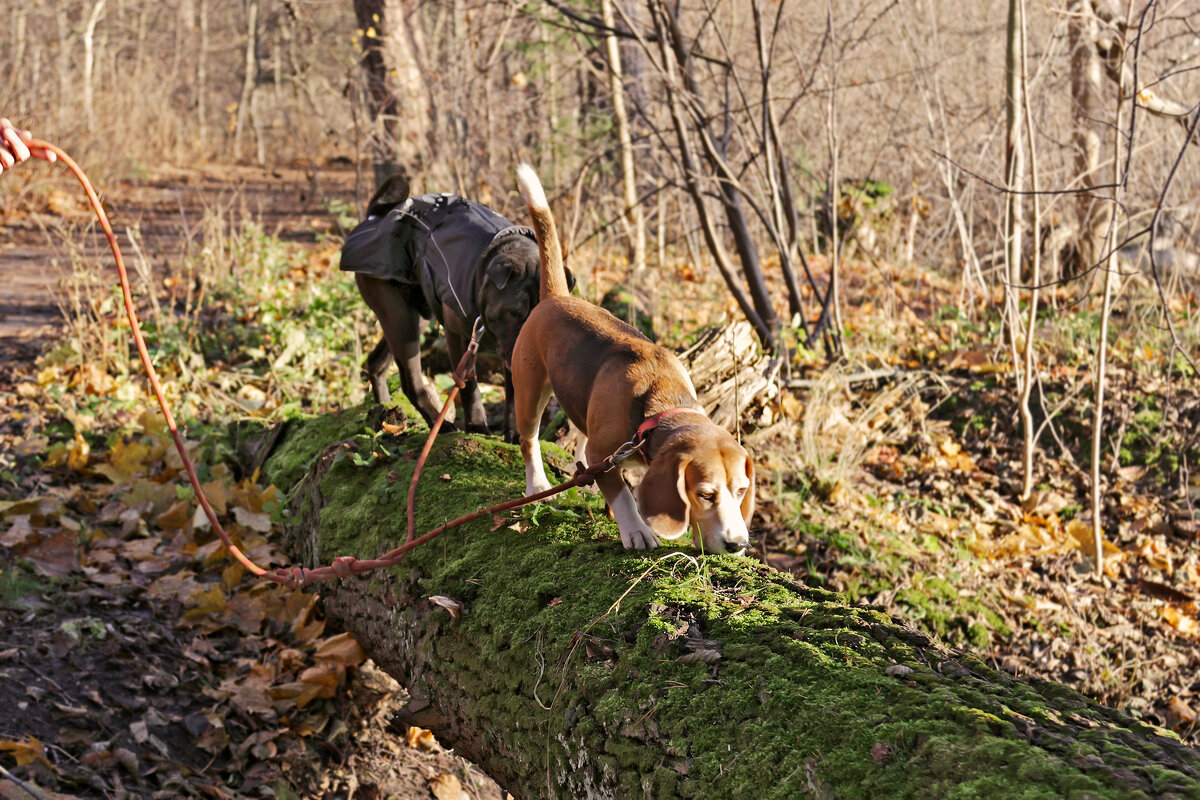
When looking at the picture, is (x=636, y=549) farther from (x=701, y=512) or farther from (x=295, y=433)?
(x=295, y=433)

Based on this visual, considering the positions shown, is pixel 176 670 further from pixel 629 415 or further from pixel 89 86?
pixel 89 86

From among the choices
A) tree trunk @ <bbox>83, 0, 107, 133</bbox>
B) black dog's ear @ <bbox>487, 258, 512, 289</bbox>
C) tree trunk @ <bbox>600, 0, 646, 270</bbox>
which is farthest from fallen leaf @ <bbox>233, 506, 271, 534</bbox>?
tree trunk @ <bbox>83, 0, 107, 133</bbox>

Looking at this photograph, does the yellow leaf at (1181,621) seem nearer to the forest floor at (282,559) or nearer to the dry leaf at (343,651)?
the forest floor at (282,559)

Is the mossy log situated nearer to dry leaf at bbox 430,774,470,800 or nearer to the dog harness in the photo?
the dog harness

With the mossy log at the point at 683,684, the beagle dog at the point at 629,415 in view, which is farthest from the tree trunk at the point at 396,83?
the mossy log at the point at 683,684

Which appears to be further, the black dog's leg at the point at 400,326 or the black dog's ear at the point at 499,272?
the black dog's leg at the point at 400,326

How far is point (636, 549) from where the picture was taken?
9.19 ft

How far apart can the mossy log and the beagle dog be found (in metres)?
0.14

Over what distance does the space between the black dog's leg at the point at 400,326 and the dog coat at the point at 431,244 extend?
0.12 m

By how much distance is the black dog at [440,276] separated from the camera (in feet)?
11.8

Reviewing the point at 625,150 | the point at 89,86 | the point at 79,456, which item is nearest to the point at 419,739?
the point at 79,456

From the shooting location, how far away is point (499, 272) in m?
3.53

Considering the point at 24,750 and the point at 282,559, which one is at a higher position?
the point at 24,750

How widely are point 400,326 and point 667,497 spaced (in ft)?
6.98
